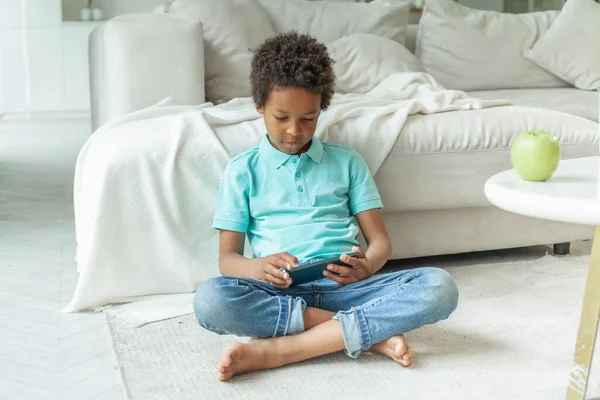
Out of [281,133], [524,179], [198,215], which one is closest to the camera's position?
[524,179]

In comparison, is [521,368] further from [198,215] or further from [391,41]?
[391,41]

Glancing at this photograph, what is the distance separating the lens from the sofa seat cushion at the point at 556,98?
8.57 feet

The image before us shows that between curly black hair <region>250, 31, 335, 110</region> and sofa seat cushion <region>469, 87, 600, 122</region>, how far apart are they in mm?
1186

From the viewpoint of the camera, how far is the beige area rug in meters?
1.39

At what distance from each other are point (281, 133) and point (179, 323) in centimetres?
47

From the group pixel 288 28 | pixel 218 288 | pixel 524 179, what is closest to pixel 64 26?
pixel 288 28

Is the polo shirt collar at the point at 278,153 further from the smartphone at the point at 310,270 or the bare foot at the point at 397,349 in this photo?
the bare foot at the point at 397,349

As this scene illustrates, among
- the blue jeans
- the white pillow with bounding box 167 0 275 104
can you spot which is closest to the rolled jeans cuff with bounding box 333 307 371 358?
the blue jeans

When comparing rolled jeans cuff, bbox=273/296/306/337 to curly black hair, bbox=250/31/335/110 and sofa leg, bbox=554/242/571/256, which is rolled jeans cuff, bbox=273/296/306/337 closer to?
curly black hair, bbox=250/31/335/110

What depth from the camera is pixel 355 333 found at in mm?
1497

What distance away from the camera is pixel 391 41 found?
2865mm

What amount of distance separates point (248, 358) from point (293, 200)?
378 millimetres

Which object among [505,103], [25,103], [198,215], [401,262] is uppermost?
[505,103]

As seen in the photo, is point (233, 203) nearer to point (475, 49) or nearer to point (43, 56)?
point (475, 49)
